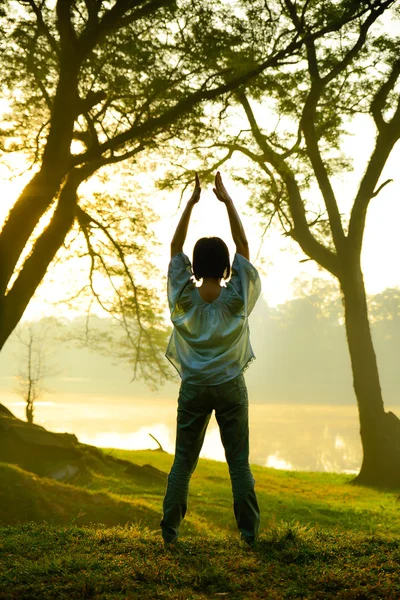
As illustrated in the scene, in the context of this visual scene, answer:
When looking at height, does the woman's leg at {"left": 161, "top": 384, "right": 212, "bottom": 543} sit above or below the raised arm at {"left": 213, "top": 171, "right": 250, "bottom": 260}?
below

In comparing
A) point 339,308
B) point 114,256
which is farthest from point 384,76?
point 339,308

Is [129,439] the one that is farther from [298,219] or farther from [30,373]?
[298,219]

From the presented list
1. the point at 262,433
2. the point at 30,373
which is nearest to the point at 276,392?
the point at 262,433

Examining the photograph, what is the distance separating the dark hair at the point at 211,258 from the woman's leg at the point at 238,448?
0.73 meters

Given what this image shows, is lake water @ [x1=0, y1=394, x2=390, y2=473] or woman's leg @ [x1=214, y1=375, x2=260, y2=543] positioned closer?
woman's leg @ [x1=214, y1=375, x2=260, y2=543]

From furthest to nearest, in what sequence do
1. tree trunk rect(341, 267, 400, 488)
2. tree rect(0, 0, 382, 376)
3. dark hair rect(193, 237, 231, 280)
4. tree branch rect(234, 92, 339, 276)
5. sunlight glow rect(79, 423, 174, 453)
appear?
sunlight glow rect(79, 423, 174, 453) → tree branch rect(234, 92, 339, 276) → tree trunk rect(341, 267, 400, 488) → tree rect(0, 0, 382, 376) → dark hair rect(193, 237, 231, 280)

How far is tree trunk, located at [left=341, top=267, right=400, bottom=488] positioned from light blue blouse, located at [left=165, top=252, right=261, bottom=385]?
34.6 feet

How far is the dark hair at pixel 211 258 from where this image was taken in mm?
3980

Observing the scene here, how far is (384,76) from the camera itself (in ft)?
47.8

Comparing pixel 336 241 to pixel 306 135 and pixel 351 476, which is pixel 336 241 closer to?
pixel 306 135

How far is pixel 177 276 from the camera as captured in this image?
4117 millimetres

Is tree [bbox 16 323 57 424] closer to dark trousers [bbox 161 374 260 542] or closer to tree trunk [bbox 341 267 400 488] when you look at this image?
tree trunk [bbox 341 267 400 488]

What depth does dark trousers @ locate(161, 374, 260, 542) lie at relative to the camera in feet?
12.6

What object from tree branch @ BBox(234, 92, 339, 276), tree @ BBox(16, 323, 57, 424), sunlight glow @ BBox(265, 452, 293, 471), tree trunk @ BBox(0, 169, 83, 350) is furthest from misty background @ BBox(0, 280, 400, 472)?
tree trunk @ BBox(0, 169, 83, 350)
